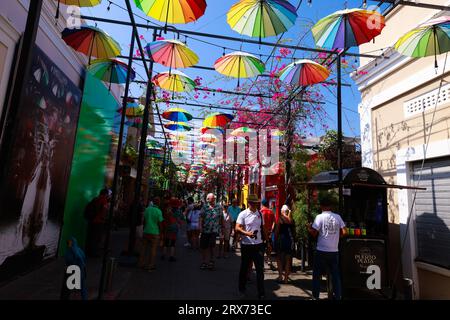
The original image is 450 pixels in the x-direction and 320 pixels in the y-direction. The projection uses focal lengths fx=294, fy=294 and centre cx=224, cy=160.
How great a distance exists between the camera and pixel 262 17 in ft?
18.7

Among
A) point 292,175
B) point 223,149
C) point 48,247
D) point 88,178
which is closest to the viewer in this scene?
point 48,247

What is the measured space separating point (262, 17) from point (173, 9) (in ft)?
5.62

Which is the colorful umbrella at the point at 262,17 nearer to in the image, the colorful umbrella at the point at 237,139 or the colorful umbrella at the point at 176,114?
the colorful umbrella at the point at 176,114

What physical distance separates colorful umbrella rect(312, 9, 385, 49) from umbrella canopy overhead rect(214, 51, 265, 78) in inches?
68.3

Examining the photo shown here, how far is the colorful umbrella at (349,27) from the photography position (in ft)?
18.2

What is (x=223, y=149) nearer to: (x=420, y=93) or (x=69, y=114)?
(x=69, y=114)

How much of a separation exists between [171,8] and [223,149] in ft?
42.7

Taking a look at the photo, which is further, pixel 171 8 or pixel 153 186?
pixel 153 186

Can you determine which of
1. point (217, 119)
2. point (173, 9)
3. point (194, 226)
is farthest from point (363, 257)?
point (217, 119)

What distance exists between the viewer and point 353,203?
8383 mm

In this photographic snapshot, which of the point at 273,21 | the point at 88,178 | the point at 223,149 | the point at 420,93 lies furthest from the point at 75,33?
the point at 223,149

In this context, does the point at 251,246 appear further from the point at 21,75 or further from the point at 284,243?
the point at 21,75

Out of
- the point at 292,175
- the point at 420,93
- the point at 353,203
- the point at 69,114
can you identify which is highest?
the point at 420,93

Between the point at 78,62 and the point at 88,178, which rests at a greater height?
the point at 78,62
